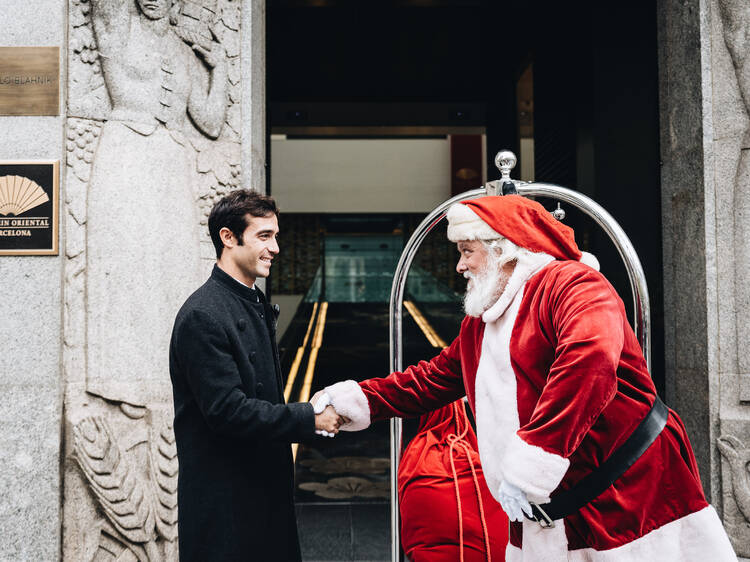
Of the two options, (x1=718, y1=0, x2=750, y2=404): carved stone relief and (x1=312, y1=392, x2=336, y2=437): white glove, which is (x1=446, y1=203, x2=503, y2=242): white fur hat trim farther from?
(x1=718, y1=0, x2=750, y2=404): carved stone relief

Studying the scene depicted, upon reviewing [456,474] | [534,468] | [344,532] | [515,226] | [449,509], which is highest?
[515,226]

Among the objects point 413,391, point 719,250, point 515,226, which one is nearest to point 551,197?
point 515,226

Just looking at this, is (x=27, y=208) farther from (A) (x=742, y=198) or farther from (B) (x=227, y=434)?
(A) (x=742, y=198)

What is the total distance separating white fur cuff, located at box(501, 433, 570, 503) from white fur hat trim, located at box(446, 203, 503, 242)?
2.27ft

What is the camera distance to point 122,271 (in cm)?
349

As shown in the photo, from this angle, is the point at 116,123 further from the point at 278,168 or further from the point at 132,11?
the point at 278,168

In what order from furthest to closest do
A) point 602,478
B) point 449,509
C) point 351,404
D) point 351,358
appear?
point 351,358
point 351,404
point 449,509
point 602,478

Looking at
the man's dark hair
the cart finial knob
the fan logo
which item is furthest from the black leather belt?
the fan logo

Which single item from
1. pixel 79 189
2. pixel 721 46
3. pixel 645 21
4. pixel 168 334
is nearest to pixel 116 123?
pixel 79 189

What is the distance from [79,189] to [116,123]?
425mm

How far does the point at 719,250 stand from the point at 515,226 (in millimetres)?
2235

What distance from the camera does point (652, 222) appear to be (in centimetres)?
523

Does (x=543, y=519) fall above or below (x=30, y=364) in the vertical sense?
below

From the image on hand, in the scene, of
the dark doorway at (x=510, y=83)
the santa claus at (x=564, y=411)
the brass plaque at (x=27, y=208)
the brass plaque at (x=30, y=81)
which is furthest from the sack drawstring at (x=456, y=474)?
the brass plaque at (x=30, y=81)
